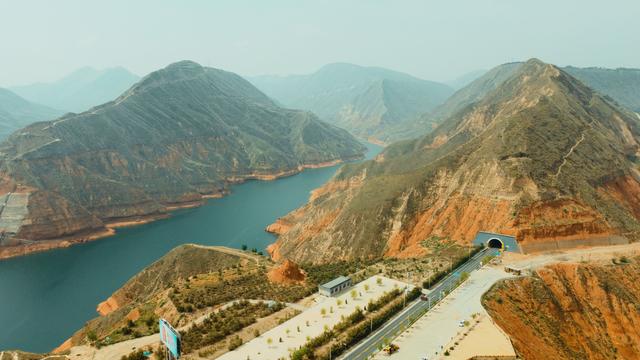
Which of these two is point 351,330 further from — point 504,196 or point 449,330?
point 504,196

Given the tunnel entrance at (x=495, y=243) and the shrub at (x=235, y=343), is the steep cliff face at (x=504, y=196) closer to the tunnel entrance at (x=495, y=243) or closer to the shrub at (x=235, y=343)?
the tunnel entrance at (x=495, y=243)

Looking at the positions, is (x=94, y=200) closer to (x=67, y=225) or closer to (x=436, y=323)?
(x=67, y=225)

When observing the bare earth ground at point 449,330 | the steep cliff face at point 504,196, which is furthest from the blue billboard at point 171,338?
the steep cliff face at point 504,196

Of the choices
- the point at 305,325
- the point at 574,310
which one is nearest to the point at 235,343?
the point at 305,325

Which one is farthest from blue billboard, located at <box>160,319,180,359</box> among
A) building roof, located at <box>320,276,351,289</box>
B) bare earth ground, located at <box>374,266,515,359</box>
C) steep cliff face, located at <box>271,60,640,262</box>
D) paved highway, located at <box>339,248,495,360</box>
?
steep cliff face, located at <box>271,60,640,262</box>

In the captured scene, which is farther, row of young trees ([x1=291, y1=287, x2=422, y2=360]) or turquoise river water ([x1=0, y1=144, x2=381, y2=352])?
turquoise river water ([x1=0, y1=144, x2=381, y2=352])

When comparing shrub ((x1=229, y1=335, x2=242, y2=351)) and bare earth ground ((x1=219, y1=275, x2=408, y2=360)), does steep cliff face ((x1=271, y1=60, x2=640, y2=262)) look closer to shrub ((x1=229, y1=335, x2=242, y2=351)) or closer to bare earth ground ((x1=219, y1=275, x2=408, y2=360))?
bare earth ground ((x1=219, y1=275, x2=408, y2=360))

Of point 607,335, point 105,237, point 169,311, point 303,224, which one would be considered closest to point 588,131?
point 607,335
